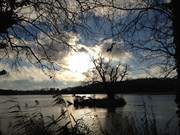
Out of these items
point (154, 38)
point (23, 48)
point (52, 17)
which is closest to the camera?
point (154, 38)

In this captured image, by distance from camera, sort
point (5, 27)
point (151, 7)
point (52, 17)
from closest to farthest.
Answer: point (151, 7) < point (52, 17) < point (5, 27)

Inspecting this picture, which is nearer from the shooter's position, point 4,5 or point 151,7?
point 151,7

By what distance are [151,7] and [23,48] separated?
16.4 feet

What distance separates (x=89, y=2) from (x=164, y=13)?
1.67 m

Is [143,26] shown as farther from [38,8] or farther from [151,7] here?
[38,8]

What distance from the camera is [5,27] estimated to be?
11180mm

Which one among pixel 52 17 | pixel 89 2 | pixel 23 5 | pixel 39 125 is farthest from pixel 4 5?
pixel 39 125

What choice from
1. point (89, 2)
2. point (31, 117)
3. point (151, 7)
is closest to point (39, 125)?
point (31, 117)

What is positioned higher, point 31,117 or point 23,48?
point 23,48

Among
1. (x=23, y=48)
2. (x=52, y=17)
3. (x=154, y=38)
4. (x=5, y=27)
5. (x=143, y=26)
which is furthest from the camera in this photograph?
(x=23, y=48)

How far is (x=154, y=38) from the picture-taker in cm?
954

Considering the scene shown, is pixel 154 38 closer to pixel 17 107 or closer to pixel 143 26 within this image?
pixel 143 26

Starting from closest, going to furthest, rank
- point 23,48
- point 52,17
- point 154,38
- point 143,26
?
point 143,26 < point 154,38 < point 52,17 < point 23,48

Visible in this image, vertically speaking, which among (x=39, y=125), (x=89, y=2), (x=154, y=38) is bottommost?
(x=39, y=125)
